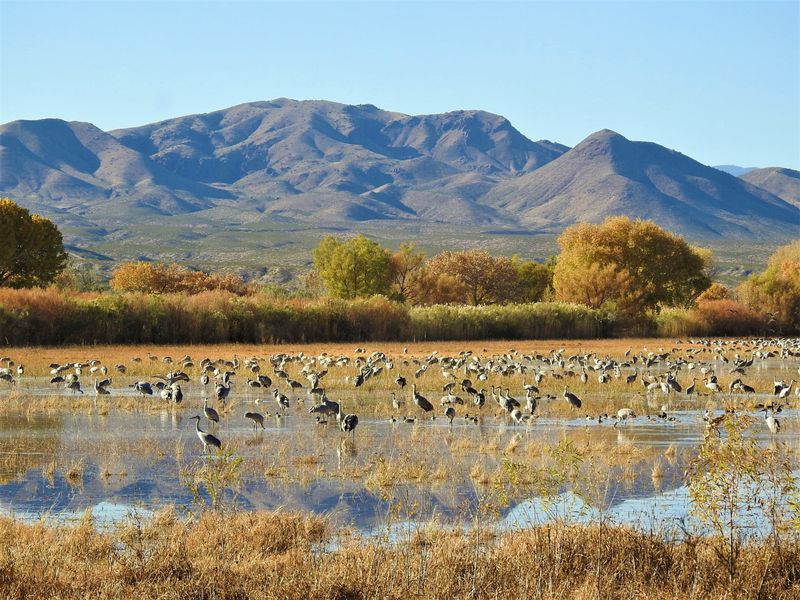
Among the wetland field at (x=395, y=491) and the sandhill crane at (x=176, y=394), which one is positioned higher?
the sandhill crane at (x=176, y=394)

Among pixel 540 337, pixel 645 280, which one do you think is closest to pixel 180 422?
pixel 540 337

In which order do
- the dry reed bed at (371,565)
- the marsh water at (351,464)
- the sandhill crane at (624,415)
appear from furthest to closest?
the sandhill crane at (624,415)
the marsh water at (351,464)
the dry reed bed at (371,565)

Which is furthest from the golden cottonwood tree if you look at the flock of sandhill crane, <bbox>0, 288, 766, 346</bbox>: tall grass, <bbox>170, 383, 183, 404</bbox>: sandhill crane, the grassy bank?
<bbox>170, 383, 183, 404</bbox>: sandhill crane

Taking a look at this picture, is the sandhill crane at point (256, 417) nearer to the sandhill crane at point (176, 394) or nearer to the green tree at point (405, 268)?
the sandhill crane at point (176, 394)

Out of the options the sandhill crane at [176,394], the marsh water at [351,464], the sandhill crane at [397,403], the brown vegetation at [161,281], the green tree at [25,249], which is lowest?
the marsh water at [351,464]

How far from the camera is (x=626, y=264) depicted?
8069 centimetres

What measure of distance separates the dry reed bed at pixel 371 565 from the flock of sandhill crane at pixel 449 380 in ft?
22.0

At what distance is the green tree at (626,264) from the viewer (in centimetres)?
7725

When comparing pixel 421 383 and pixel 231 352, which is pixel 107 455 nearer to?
pixel 421 383

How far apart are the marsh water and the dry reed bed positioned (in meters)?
→ 0.83

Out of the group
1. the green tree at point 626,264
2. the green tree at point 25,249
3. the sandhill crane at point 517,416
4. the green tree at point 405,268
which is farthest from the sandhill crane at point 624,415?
the green tree at point 405,268

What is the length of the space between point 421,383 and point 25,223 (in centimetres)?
4480

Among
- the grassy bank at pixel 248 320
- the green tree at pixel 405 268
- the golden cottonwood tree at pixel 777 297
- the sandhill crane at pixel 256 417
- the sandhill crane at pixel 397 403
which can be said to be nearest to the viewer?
the sandhill crane at pixel 256 417

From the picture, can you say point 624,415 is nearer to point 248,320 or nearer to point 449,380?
point 449,380
